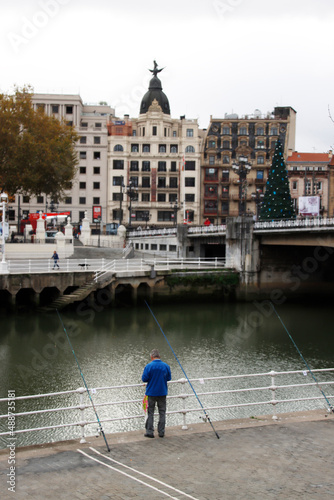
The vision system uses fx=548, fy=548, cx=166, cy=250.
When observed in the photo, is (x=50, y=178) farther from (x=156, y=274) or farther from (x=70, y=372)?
(x=70, y=372)

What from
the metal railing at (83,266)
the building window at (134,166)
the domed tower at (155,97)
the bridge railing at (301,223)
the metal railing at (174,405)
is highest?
the domed tower at (155,97)

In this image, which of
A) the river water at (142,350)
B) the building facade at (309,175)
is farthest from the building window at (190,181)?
the river water at (142,350)

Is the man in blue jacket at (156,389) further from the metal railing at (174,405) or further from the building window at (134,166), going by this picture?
the building window at (134,166)

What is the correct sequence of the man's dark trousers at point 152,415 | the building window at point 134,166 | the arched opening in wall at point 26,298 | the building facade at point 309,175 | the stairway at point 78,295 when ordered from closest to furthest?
the man's dark trousers at point 152,415 < the stairway at point 78,295 < the arched opening in wall at point 26,298 < the building facade at point 309,175 < the building window at point 134,166

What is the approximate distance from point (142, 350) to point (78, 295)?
1052cm

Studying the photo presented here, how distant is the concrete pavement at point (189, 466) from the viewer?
770 centimetres

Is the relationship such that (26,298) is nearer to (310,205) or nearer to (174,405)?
(174,405)

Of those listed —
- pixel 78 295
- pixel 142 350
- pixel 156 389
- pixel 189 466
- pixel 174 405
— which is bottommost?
pixel 142 350

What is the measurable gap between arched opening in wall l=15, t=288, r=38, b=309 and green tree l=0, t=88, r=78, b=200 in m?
13.3

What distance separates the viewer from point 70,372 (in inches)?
856

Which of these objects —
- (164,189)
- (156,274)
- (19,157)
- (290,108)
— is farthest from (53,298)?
(290,108)

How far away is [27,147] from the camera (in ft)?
154

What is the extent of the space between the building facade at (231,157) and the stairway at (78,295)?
152 feet

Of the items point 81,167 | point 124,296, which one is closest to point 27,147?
point 124,296
